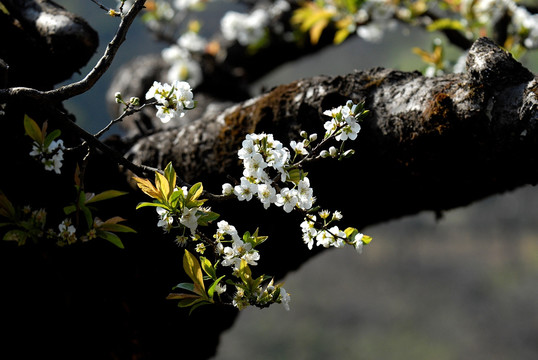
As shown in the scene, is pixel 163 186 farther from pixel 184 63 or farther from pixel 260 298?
pixel 184 63

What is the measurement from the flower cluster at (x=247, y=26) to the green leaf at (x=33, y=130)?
1809mm

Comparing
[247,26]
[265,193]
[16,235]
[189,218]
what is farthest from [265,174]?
[247,26]

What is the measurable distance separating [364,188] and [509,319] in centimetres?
1238

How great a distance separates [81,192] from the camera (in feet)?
2.61

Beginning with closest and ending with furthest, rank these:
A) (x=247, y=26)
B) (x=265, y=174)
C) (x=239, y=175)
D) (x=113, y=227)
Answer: (x=265, y=174)
(x=113, y=227)
(x=239, y=175)
(x=247, y=26)

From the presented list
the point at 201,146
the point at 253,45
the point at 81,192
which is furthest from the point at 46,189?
the point at 253,45

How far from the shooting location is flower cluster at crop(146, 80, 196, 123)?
769 mm

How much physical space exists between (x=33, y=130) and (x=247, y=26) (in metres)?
1.83

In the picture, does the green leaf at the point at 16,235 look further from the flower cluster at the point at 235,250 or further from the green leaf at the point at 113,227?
the flower cluster at the point at 235,250

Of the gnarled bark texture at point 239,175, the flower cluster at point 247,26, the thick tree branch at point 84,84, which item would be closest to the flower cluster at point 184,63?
the flower cluster at point 247,26

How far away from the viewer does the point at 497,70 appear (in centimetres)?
78

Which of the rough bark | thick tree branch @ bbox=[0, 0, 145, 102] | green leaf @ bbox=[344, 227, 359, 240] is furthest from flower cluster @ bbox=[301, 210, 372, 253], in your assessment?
the rough bark

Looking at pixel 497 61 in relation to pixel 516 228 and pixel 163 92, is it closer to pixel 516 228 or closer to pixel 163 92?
pixel 163 92

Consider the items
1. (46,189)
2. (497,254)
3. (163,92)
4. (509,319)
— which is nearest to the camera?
(163,92)
